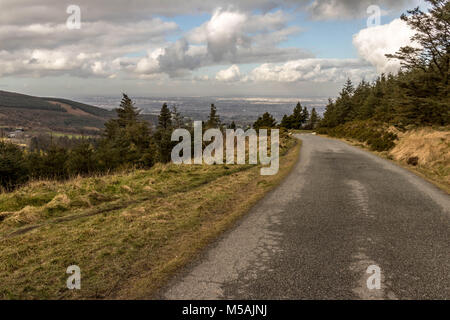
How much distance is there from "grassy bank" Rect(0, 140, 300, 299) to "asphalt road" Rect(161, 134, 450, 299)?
0.60 m

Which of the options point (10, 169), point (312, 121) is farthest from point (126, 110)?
point (312, 121)

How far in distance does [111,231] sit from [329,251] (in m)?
→ 4.71

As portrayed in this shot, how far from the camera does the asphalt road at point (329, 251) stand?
3.95 m

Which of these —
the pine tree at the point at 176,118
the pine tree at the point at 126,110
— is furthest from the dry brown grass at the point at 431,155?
the pine tree at the point at 176,118

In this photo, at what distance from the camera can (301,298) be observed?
3740 mm

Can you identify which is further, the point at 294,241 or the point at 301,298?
the point at 294,241

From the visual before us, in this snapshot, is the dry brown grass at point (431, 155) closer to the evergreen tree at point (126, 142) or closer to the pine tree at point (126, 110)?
the evergreen tree at point (126, 142)

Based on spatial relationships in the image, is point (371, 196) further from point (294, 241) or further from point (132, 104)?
point (132, 104)

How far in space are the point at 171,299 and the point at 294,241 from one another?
2881mm

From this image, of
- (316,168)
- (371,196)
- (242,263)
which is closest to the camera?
(242,263)

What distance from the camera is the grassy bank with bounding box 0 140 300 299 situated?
4234 millimetres

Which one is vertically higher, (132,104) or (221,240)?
(132,104)
